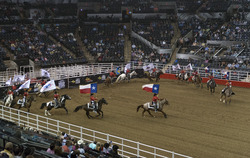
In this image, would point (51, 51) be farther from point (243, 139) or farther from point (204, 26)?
point (243, 139)

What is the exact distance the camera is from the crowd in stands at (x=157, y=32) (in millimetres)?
45844

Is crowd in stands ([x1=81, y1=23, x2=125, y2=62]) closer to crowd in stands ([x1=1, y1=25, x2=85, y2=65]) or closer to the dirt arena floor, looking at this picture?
crowd in stands ([x1=1, y1=25, x2=85, y2=65])

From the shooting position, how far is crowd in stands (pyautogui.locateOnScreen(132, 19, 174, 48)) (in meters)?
45.8

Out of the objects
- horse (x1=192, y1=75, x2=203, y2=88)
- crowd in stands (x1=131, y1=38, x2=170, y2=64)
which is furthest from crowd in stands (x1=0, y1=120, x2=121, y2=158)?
crowd in stands (x1=131, y1=38, x2=170, y2=64)

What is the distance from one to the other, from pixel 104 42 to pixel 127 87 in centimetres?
1625

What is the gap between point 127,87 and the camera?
3181 cm

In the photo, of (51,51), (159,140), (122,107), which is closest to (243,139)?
(159,140)

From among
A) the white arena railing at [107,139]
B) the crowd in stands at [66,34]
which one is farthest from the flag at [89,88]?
the crowd in stands at [66,34]

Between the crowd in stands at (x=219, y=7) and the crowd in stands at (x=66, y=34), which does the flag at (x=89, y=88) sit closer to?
the crowd in stands at (x=66, y=34)

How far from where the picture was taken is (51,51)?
4197cm

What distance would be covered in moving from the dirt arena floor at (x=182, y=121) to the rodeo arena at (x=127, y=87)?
0.18ft

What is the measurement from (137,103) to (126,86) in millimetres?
7390

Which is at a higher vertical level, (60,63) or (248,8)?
(248,8)

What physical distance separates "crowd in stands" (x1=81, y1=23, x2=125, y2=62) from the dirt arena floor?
1396cm
